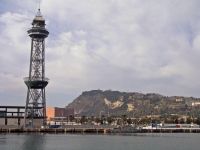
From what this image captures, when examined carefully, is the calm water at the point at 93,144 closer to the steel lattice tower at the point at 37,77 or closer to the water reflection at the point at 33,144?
the water reflection at the point at 33,144

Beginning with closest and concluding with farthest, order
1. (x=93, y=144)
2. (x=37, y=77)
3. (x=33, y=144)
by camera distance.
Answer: (x=33, y=144) → (x=93, y=144) → (x=37, y=77)

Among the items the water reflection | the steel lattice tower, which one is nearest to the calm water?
the water reflection

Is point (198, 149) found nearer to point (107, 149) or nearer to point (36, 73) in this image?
point (107, 149)

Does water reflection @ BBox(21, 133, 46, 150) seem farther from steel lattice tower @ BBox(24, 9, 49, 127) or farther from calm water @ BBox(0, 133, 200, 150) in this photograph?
steel lattice tower @ BBox(24, 9, 49, 127)

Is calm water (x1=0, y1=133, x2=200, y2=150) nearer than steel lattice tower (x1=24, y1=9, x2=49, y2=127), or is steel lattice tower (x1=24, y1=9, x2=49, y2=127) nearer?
calm water (x1=0, y1=133, x2=200, y2=150)

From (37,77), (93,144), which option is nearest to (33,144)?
(93,144)

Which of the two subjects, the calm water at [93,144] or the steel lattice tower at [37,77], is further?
the steel lattice tower at [37,77]

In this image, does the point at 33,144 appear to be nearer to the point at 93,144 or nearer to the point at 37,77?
the point at 93,144

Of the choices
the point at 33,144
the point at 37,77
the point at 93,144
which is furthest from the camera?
the point at 37,77

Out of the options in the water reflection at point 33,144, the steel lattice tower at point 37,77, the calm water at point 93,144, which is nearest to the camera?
the water reflection at point 33,144

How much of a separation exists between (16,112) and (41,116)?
35.3ft

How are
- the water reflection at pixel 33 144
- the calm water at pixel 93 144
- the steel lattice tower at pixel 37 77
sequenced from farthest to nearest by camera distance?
the steel lattice tower at pixel 37 77 → the calm water at pixel 93 144 → the water reflection at pixel 33 144

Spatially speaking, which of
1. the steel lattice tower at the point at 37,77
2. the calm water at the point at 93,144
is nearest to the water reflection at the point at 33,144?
the calm water at the point at 93,144

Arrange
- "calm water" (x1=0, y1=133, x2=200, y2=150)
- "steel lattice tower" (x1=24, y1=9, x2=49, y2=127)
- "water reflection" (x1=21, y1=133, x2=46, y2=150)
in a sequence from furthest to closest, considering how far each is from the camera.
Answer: "steel lattice tower" (x1=24, y1=9, x2=49, y2=127) < "calm water" (x1=0, y1=133, x2=200, y2=150) < "water reflection" (x1=21, y1=133, x2=46, y2=150)
